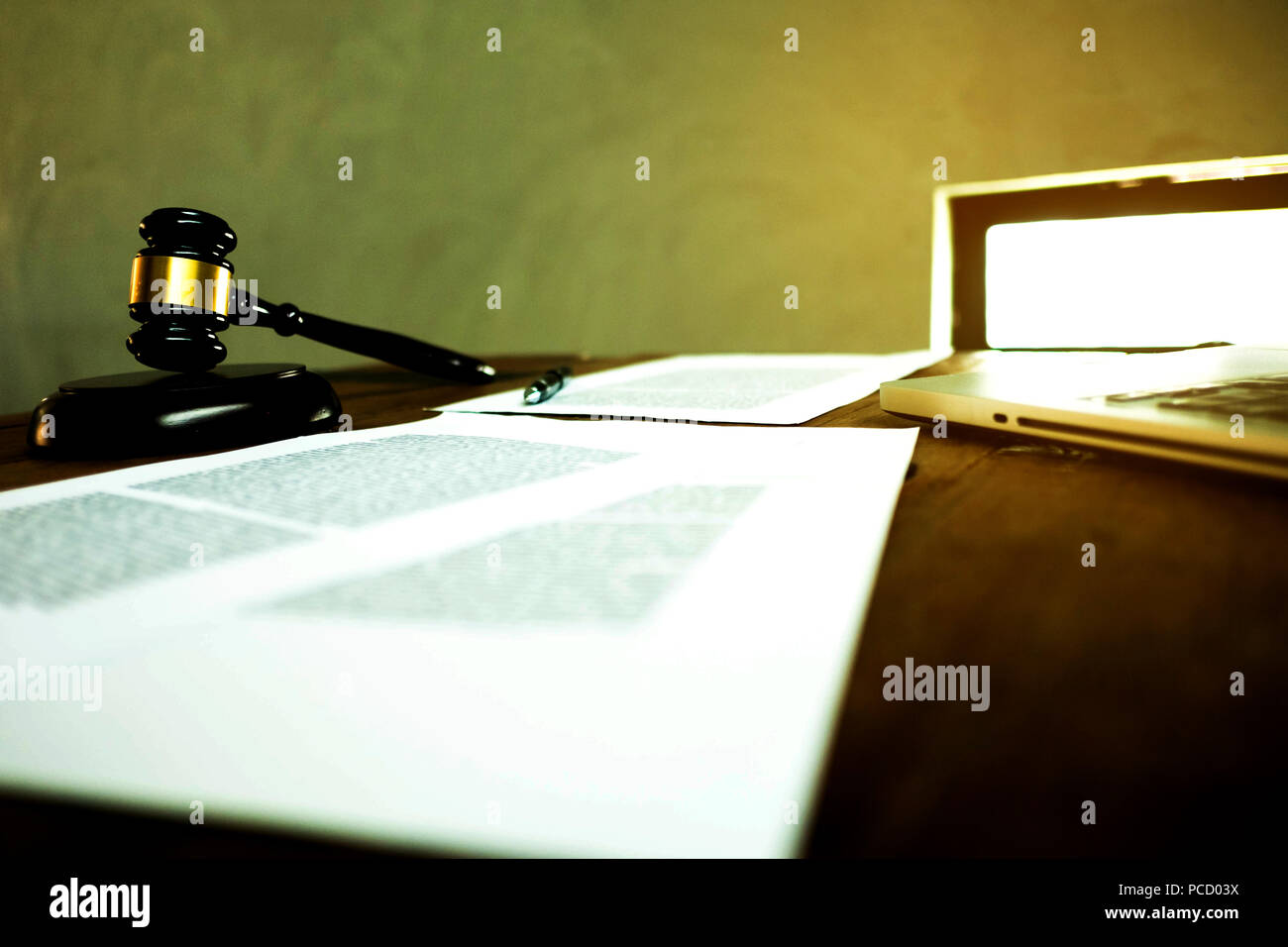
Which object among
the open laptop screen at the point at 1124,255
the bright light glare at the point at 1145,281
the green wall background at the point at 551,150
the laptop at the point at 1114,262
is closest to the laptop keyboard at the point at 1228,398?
the laptop at the point at 1114,262

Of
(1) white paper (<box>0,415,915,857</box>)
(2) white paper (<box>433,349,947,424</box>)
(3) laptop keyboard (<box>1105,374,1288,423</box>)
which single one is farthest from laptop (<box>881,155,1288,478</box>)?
(1) white paper (<box>0,415,915,857</box>)

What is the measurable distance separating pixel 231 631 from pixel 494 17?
6.36 feet

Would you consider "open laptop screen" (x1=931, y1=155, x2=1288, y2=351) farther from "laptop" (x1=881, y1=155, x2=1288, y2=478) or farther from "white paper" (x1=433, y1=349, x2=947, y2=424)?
"white paper" (x1=433, y1=349, x2=947, y2=424)

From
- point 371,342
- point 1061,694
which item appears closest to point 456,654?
point 1061,694

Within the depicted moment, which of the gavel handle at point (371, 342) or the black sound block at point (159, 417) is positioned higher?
the gavel handle at point (371, 342)

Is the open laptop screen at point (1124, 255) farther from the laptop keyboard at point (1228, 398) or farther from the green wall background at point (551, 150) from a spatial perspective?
the laptop keyboard at point (1228, 398)

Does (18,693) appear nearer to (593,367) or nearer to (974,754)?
(974,754)

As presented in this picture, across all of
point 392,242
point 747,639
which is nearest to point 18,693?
point 747,639

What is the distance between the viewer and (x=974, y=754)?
0.63 feet

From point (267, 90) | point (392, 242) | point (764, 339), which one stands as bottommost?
point (764, 339)

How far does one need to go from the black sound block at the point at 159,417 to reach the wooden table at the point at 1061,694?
0.41m

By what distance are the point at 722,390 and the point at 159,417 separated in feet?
1.50

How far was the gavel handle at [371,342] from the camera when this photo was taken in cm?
74

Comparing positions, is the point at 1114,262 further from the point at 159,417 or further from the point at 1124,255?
the point at 159,417
